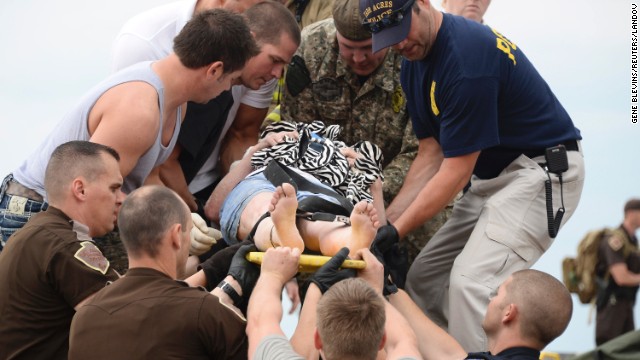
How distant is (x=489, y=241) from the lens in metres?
5.07

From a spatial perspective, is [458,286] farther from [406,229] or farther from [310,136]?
[310,136]

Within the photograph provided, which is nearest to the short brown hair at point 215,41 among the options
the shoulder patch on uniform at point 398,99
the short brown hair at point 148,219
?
the short brown hair at point 148,219

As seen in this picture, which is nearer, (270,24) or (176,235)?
(176,235)

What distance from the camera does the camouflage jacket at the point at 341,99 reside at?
5.85 metres

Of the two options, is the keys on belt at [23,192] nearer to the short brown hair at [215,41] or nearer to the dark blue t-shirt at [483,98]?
the short brown hair at [215,41]

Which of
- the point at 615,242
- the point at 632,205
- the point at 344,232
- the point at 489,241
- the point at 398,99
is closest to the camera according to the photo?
the point at 344,232

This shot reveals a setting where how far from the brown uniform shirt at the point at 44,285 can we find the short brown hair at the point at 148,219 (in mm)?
246

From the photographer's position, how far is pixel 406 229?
201 inches

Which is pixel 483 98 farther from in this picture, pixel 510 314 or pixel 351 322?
pixel 351 322

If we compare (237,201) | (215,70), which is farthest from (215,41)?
(237,201)

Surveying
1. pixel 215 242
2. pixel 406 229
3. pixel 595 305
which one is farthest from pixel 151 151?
pixel 595 305

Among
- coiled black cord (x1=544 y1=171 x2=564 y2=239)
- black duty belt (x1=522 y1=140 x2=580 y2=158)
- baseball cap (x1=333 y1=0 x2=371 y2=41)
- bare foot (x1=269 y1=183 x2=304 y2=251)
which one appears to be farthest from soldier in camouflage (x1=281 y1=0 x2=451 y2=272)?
bare foot (x1=269 y1=183 x2=304 y2=251)

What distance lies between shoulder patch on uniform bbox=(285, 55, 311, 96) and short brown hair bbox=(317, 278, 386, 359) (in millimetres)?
2547

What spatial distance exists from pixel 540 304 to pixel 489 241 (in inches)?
49.7
